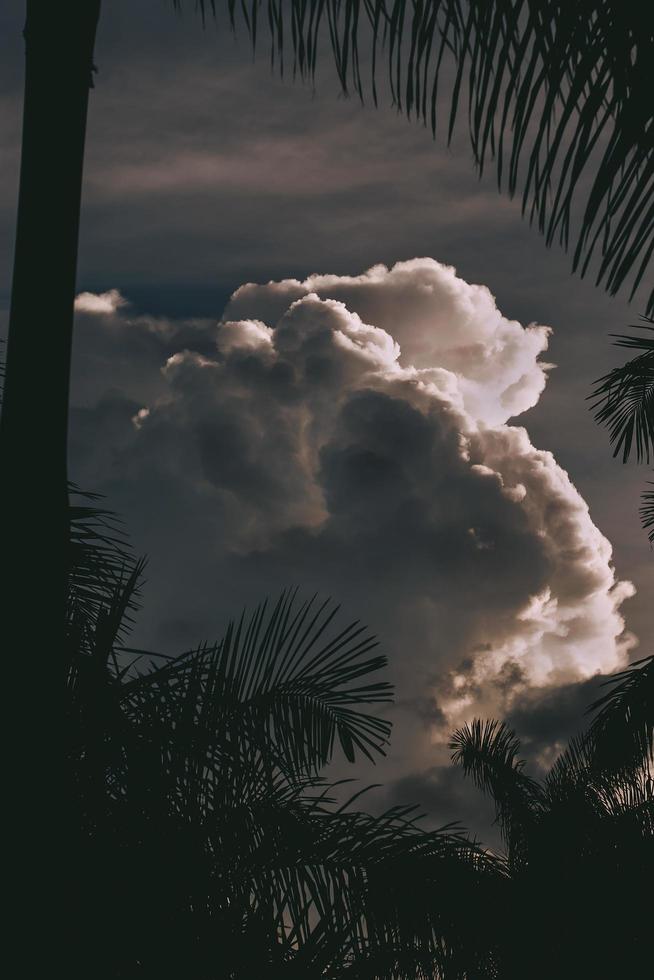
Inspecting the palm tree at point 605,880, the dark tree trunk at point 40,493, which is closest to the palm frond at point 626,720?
the palm tree at point 605,880

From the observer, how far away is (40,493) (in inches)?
116

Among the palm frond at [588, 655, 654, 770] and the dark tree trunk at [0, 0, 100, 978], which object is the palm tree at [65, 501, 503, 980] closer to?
the dark tree trunk at [0, 0, 100, 978]

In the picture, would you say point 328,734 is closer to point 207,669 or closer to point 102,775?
point 207,669

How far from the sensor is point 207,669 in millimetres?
4164

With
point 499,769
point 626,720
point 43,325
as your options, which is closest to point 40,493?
point 43,325

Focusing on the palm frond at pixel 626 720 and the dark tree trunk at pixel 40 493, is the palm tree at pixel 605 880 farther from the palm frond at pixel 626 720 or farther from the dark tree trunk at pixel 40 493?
the dark tree trunk at pixel 40 493

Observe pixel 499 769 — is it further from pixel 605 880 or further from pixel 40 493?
pixel 40 493

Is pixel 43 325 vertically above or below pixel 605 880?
above

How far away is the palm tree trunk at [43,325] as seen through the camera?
2939 millimetres

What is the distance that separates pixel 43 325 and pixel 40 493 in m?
0.54

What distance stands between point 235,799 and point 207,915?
A: 504mm

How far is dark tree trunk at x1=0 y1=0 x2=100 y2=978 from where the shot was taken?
2902mm

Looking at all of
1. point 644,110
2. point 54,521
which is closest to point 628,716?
point 54,521

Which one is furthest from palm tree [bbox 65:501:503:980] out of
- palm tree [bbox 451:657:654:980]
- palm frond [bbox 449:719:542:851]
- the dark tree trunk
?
palm frond [bbox 449:719:542:851]
